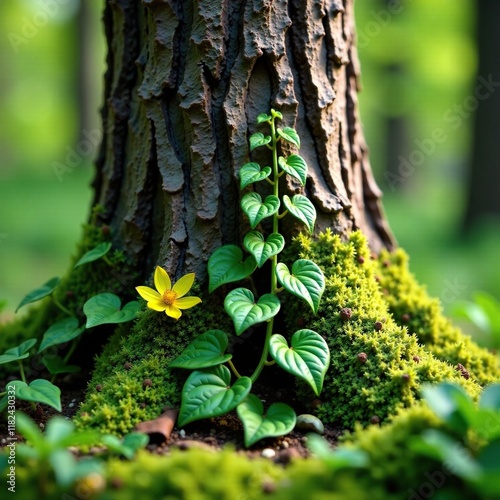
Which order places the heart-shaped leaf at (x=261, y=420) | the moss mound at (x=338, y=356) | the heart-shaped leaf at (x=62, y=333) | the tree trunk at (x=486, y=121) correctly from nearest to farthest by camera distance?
the heart-shaped leaf at (x=261, y=420) < the moss mound at (x=338, y=356) < the heart-shaped leaf at (x=62, y=333) < the tree trunk at (x=486, y=121)

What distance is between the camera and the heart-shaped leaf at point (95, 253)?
2.46m

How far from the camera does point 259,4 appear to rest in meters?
2.29

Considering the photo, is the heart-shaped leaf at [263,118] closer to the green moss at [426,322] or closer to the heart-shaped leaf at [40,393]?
the green moss at [426,322]

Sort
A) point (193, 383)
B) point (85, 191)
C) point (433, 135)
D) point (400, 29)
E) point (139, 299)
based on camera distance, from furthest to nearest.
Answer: point (433, 135) → point (400, 29) → point (85, 191) → point (139, 299) → point (193, 383)

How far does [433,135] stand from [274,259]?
58.3 feet

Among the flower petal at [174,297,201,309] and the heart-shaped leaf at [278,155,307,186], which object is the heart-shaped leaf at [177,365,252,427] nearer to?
the flower petal at [174,297,201,309]

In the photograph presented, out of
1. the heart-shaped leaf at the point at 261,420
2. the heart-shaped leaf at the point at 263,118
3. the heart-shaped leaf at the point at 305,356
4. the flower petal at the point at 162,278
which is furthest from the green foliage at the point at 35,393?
the heart-shaped leaf at the point at 263,118

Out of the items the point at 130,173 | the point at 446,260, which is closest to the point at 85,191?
the point at 446,260

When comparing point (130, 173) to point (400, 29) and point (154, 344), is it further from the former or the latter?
point (400, 29)

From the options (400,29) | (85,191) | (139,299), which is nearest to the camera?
(139,299)

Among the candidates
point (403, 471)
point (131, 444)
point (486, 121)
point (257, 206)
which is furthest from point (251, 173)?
point (486, 121)

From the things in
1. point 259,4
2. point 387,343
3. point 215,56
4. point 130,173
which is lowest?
point 387,343

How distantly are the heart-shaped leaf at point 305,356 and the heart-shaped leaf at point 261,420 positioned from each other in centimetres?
15

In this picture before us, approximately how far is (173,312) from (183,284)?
119mm
